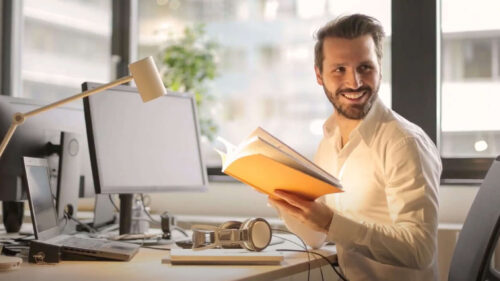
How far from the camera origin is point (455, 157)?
3123mm

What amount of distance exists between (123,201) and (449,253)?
53.5 inches

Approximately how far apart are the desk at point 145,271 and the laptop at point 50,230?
0.03 m

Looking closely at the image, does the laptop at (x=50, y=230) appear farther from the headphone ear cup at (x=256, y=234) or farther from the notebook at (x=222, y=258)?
the headphone ear cup at (x=256, y=234)

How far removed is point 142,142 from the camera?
2.41 metres

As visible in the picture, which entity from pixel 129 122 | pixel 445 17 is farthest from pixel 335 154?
pixel 445 17

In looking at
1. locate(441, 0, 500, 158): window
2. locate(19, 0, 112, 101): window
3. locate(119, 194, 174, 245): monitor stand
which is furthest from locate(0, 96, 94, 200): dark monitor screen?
locate(441, 0, 500, 158): window

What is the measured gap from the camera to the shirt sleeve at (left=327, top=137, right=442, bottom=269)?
6.22 ft

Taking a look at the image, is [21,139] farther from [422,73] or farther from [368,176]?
[422,73]

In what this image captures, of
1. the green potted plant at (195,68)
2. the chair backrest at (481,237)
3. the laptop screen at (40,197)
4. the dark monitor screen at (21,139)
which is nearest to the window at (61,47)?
the green potted plant at (195,68)

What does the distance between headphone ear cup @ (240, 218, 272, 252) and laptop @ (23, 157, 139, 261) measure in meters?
0.34

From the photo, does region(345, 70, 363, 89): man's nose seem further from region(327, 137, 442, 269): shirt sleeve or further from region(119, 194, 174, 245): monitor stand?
region(119, 194, 174, 245): monitor stand

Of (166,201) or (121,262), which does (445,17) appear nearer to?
(166,201)

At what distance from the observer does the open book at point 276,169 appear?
1.72 meters

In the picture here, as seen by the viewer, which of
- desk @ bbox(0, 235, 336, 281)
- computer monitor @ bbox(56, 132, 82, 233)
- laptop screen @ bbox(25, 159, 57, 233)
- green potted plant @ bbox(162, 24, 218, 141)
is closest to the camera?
desk @ bbox(0, 235, 336, 281)
